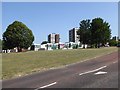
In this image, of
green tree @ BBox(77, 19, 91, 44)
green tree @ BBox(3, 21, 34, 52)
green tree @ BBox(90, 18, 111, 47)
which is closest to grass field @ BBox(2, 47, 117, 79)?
green tree @ BBox(3, 21, 34, 52)

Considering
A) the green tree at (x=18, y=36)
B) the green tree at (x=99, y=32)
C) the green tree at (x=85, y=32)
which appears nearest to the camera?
the green tree at (x=18, y=36)

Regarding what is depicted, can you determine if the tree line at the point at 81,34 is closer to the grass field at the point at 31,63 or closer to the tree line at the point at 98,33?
Result: the tree line at the point at 98,33

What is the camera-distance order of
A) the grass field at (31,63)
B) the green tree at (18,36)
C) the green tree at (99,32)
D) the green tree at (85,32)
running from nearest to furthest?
the grass field at (31,63) < the green tree at (18,36) < the green tree at (99,32) < the green tree at (85,32)

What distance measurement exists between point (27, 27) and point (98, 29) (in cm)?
3016

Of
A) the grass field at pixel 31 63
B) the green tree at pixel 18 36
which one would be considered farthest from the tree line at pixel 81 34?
the grass field at pixel 31 63

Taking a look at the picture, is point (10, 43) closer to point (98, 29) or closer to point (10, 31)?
point (10, 31)

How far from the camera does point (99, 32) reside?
132 m

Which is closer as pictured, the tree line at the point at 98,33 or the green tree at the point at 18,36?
the green tree at the point at 18,36

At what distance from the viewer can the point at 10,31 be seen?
385 feet

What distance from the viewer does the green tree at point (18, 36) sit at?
370ft

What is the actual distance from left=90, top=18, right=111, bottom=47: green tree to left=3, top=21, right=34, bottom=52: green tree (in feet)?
90.3

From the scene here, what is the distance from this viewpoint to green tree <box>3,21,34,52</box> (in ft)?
370

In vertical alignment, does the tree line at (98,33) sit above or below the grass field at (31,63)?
above

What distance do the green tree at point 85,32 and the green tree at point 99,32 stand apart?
16.5ft
